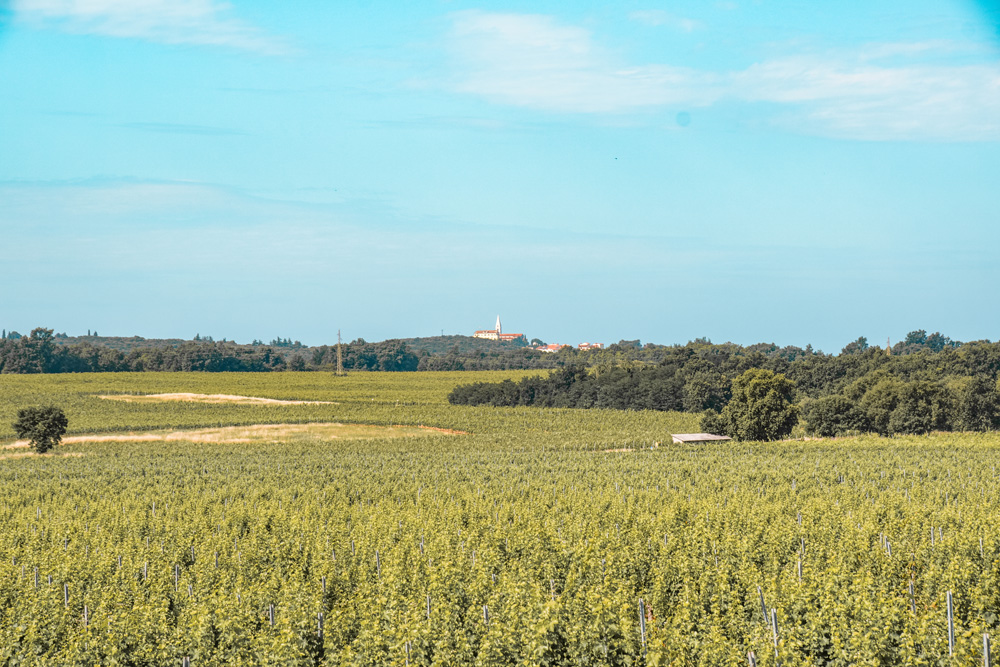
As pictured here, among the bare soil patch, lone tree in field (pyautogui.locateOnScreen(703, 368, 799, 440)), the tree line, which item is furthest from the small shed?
the tree line

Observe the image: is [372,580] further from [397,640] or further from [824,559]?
[824,559]

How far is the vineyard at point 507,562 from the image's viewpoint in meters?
14.1

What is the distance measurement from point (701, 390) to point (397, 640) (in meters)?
88.1

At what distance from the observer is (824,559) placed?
70.7ft

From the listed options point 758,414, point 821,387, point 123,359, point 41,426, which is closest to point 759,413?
point 758,414

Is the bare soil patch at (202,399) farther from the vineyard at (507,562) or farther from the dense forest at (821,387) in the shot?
the vineyard at (507,562)

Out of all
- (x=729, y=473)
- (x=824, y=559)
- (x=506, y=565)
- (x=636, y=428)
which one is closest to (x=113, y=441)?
(x=636, y=428)

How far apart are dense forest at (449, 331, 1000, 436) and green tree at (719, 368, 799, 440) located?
9.53ft

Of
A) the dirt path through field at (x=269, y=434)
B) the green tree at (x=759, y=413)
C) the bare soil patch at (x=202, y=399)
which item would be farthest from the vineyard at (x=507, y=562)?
the bare soil patch at (x=202, y=399)

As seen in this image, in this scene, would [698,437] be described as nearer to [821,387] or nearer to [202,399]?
[821,387]

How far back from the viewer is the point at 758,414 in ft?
244

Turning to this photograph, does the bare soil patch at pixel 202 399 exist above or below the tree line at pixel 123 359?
below

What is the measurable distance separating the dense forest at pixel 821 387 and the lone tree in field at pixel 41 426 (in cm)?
5565

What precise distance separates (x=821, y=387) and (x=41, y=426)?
86.5 metres
